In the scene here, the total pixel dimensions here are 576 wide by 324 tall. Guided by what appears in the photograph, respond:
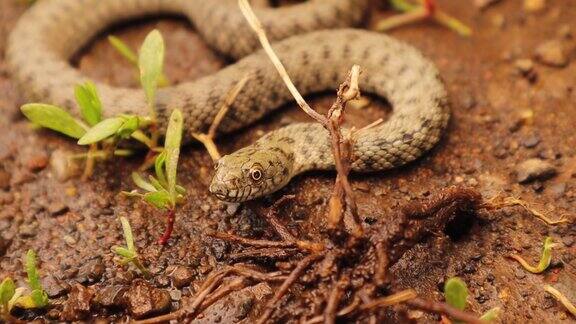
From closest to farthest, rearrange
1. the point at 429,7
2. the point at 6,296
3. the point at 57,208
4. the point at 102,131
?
1. the point at 6,296
2. the point at 102,131
3. the point at 57,208
4. the point at 429,7

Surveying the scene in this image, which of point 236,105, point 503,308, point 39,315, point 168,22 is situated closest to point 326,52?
point 236,105

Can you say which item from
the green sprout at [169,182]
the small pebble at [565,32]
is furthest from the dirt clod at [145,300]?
the small pebble at [565,32]

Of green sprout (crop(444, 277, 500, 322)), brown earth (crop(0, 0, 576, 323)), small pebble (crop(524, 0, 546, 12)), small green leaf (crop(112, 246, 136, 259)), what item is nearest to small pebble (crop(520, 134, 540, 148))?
brown earth (crop(0, 0, 576, 323))

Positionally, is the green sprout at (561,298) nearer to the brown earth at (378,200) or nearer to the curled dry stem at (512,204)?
the brown earth at (378,200)

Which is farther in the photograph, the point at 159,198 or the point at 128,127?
the point at 128,127

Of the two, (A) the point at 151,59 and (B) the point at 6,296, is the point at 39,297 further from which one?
(A) the point at 151,59

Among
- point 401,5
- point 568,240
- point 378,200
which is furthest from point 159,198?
point 401,5

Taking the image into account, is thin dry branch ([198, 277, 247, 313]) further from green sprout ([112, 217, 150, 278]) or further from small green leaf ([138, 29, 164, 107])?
small green leaf ([138, 29, 164, 107])

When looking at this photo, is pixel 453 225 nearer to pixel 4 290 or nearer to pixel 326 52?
pixel 326 52
